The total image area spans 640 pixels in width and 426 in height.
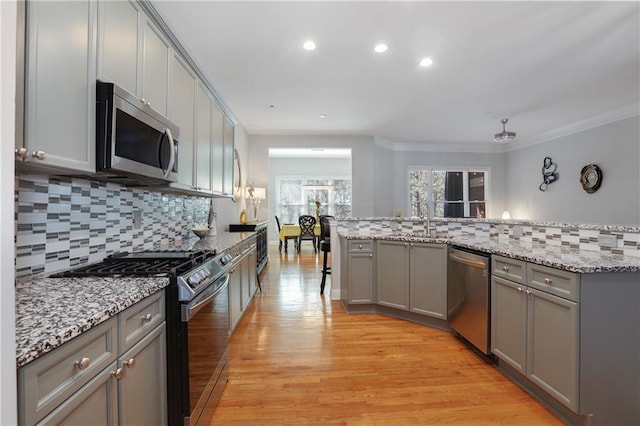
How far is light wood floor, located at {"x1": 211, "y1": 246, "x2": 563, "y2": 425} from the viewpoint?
167 cm

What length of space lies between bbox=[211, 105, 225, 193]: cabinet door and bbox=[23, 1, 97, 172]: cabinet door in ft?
5.67

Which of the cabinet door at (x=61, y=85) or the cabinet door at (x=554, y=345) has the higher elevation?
the cabinet door at (x=61, y=85)

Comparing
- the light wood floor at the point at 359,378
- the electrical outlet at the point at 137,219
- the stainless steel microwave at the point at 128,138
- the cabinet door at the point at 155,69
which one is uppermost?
the cabinet door at the point at 155,69

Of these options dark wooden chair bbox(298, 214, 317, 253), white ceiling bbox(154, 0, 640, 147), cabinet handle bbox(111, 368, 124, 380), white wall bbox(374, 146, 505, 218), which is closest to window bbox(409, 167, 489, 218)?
white wall bbox(374, 146, 505, 218)

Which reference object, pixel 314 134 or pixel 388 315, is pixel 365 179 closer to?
pixel 314 134

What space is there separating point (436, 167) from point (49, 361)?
7381 mm

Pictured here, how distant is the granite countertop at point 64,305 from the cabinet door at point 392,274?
237 centimetres

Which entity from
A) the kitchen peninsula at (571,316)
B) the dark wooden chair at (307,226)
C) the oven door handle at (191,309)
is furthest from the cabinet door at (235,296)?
the dark wooden chair at (307,226)

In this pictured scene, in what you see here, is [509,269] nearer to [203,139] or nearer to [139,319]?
[139,319]

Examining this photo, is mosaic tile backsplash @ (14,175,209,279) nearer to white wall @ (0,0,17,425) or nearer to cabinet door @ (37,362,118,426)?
cabinet door @ (37,362,118,426)

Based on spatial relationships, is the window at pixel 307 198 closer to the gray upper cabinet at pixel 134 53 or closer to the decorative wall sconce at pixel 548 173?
the decorative wall sconce at pixel 548 173

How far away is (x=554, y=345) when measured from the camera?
5.44 ft

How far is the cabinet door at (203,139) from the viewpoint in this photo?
258cm

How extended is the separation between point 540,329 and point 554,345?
0.11 meters
